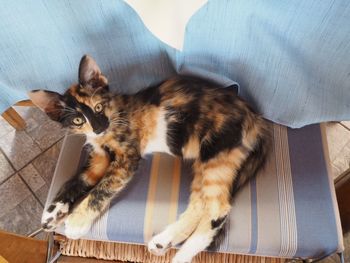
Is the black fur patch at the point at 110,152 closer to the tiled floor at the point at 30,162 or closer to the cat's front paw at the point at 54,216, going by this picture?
the cat's front paw at the point at 54,216

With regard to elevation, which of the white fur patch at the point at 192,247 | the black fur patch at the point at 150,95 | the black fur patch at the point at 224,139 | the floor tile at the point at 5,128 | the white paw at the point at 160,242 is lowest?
the floor tile at the point at 5,128

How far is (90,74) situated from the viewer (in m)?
0.85

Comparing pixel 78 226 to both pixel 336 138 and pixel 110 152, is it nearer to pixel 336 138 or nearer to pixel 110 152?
pixel 110 152

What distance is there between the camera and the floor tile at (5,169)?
1.48 m

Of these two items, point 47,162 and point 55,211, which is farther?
point 47,162

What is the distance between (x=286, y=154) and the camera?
2.88ft

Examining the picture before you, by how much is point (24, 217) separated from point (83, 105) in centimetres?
80

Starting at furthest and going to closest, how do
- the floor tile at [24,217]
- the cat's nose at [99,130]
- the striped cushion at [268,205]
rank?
1. the floor tile at [24,217]
2. the cat's nose at [99,130]
3. the striped cushion at [268,205]

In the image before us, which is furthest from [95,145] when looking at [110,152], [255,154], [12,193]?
[12,193]

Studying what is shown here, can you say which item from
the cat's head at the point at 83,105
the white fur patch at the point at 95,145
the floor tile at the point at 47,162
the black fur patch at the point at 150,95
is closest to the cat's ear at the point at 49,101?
the cat's head at the point at 83,105

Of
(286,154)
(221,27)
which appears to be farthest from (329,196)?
(221,27)

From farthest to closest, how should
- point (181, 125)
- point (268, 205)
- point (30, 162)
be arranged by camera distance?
point (30, 162), point (181, 125), point (268, 205)

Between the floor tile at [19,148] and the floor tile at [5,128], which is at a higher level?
the floor tile at [5,128]

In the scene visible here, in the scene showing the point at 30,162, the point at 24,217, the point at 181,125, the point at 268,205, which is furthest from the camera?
the point at 30,162
